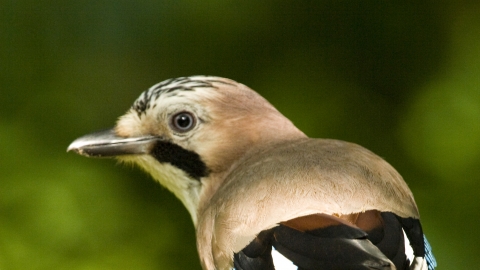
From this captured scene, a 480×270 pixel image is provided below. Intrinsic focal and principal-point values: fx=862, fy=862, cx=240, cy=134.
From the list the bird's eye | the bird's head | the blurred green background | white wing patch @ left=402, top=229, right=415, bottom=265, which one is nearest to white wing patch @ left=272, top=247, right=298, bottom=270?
white wing patch @ left=402, top=229, right=415, bottom=265

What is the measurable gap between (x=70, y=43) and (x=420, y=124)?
5.99 feet

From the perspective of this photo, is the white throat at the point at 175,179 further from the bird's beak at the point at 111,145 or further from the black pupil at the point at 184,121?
the black pupil at the point at 184,121

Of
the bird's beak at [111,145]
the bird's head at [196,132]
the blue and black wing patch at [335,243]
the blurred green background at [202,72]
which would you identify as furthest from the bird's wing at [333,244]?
the blurred green background at [202,72]

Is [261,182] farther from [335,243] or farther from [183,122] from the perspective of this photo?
[183,122]

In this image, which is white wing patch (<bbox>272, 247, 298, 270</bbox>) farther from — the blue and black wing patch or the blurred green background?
the blurred green background

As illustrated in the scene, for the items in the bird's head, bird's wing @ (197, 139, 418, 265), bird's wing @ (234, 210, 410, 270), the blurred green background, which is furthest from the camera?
the blurred green background

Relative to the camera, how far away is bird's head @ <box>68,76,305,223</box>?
11.6ft

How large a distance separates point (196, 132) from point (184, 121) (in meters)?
0.07

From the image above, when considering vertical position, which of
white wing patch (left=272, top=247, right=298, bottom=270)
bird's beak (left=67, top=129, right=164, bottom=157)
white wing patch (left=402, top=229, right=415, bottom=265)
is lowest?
bird's beak (left=67, top=129, right=164, bottom=157)

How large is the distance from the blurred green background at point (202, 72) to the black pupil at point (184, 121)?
77 centimetres

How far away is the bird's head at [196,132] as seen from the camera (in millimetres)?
3551

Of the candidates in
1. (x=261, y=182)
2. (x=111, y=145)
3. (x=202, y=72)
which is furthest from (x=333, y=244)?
(x=202, y=72)

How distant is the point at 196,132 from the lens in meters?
3.56

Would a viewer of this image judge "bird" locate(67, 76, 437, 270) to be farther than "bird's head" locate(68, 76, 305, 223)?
No
